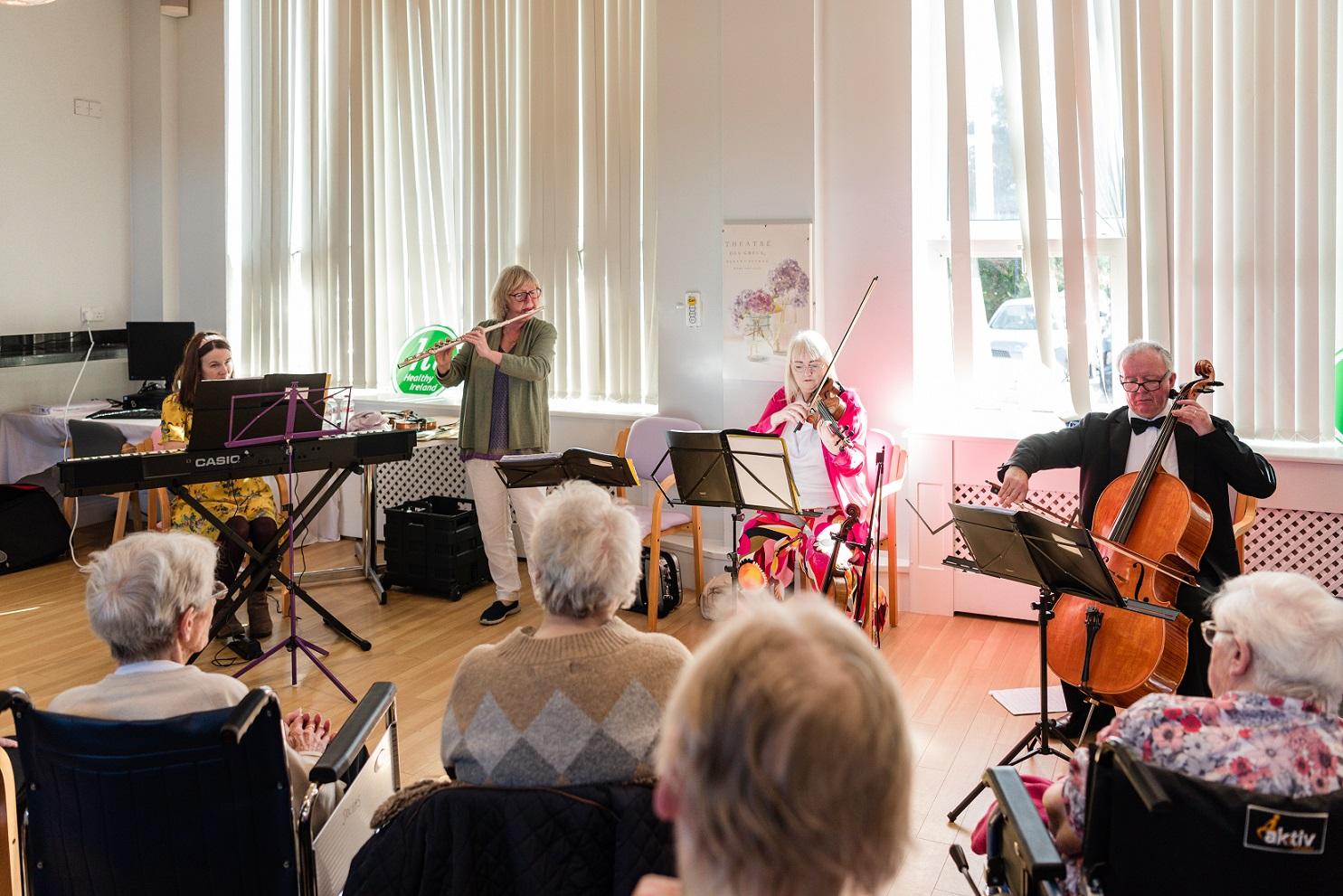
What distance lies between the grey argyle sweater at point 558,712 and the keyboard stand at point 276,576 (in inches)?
92.9

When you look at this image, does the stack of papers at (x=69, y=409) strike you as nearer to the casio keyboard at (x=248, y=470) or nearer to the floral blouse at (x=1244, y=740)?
the casio keyboard at (x=248, y=470)

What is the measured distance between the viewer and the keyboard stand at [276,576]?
4.08m

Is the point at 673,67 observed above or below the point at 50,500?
above

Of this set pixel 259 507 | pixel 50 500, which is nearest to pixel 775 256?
pixel 259 507

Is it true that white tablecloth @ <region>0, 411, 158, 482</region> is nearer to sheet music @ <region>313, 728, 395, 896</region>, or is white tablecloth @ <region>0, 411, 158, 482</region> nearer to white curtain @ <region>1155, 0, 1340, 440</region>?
sheet music @ <region>313, 728, 395, 896</region>

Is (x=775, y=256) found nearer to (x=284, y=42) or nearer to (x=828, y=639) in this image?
(x=284, y=42)

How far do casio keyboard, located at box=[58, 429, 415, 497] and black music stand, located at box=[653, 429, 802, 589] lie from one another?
1195mm

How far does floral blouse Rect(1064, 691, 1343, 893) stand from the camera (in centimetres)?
165

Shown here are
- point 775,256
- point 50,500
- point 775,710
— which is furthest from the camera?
point 50,500

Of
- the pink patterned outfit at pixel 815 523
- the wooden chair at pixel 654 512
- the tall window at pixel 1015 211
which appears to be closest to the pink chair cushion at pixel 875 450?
the pink patterned outfit at pixel 815 523

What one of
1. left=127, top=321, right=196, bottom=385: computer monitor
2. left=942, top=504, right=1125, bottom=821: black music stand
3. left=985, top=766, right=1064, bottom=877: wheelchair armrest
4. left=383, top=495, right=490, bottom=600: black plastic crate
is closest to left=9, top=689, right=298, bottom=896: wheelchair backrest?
left=985, top=766, right=1064, bottom=877: wheelchair armrest

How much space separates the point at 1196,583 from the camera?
316 cm

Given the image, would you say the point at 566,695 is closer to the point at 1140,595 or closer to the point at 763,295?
the point at 1140,595

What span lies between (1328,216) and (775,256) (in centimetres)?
216
